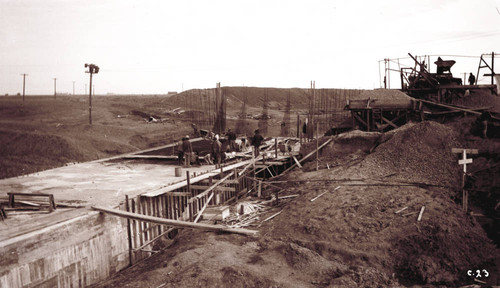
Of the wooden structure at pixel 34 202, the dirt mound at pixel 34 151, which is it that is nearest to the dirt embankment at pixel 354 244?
the wooden structure at pixel 34 202

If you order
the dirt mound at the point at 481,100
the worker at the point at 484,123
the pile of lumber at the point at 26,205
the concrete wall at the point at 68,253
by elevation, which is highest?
the dirt mound at the point at 481,100

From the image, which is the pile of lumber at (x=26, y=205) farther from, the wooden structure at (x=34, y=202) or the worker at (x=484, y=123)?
the worker at (x=484, y=123)

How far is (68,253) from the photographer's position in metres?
12.7

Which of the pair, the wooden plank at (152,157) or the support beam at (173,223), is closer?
the support beam at (173,223)

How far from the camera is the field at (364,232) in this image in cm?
1138

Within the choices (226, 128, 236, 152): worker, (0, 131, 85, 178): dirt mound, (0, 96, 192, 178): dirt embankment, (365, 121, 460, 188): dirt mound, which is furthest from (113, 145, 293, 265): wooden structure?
(0, 131, 85, 178): dirt mound

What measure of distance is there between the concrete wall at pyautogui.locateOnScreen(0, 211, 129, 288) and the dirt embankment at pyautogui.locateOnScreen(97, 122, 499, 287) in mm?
736

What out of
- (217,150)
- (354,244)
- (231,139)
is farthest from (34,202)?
(231,139)

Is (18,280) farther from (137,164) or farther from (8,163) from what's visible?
(8,163)

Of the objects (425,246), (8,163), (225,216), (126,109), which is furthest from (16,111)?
(425,246)

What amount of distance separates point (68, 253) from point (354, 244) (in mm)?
9086

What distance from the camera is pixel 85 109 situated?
2237 inches

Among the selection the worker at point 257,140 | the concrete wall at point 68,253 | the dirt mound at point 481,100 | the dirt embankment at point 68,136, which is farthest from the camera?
the dirt embankment at point 68,136

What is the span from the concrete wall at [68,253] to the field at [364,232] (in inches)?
27.4
